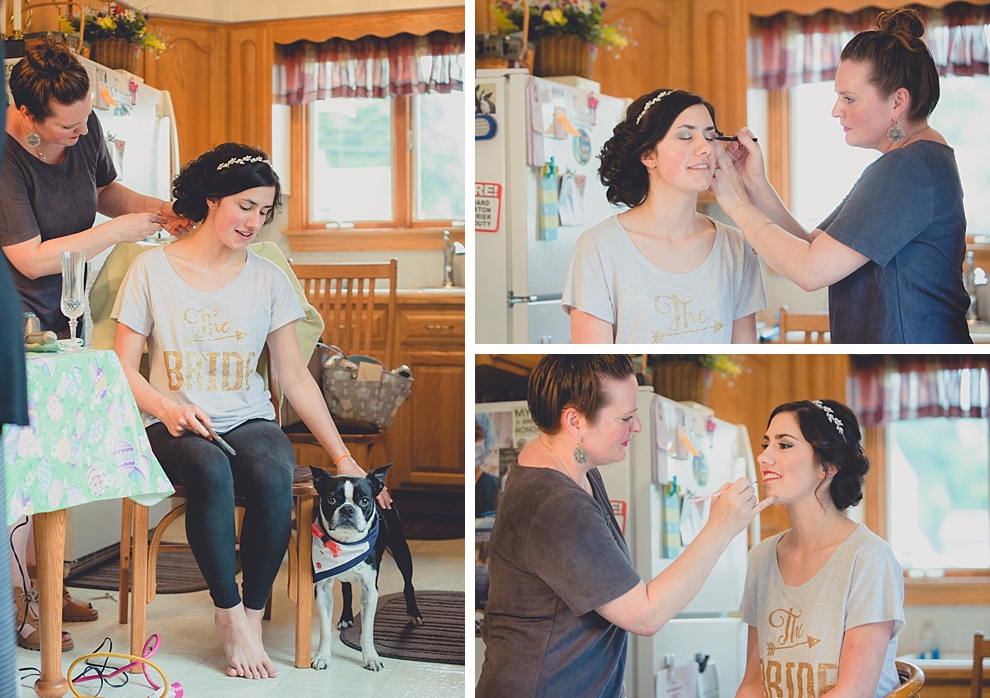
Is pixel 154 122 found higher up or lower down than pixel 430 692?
higher up

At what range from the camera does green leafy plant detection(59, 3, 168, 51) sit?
2.23 m

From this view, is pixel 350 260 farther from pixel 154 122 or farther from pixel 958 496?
pixel 958 496

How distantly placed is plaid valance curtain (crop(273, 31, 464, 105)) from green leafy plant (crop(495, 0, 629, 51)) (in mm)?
502

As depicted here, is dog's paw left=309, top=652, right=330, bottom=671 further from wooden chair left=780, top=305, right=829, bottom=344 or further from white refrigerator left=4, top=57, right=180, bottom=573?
wooden chair left=780, top=305, right=829, bottom=344

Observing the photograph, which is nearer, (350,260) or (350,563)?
(350,563)

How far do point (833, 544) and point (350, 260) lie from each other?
1.35 m

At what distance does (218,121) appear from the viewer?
2.26 m

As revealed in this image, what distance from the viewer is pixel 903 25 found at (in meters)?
1.69

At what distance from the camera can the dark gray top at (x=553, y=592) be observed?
59.8 inches

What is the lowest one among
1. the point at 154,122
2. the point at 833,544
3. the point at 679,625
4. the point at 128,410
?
the point at 679,625

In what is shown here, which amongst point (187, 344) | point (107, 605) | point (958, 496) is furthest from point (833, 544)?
point (107, 605)

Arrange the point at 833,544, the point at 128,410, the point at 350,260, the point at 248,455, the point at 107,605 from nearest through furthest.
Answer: the point at 833,544 → the point at 128,410 → the point at 248,455 → the point at 350,260 → the point at 107,605

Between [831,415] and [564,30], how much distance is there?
0.95m

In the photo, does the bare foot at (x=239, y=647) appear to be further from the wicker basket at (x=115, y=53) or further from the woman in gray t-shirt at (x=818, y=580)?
the wicker basket at (x=115, y=53)
